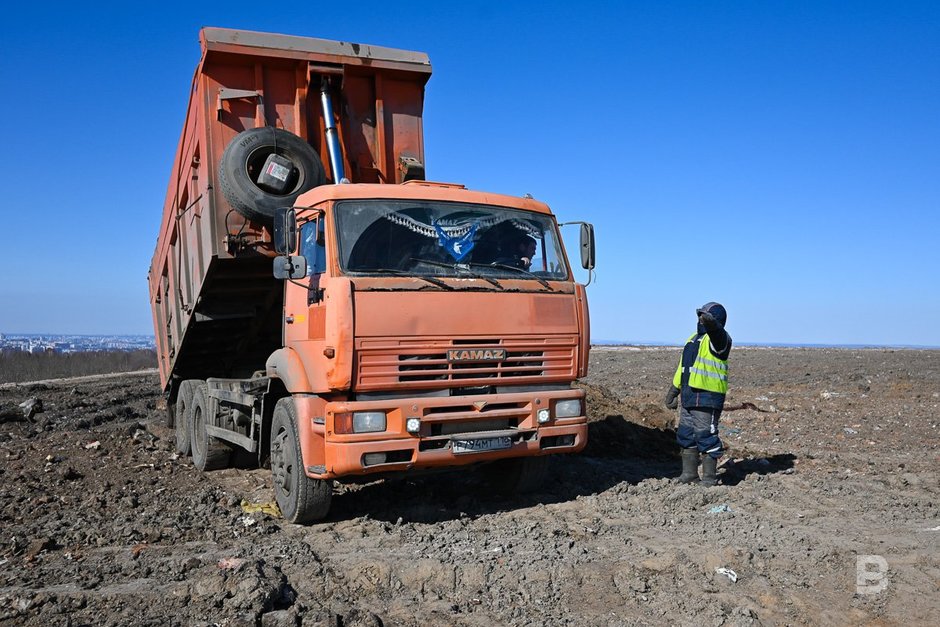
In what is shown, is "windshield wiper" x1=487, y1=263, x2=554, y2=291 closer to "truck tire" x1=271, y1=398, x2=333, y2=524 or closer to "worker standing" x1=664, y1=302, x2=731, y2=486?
"worker standing" x1=664, y1=302, x2=731, y2=486

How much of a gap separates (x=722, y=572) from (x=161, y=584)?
3.14 m

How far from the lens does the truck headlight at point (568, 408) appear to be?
19.4ft

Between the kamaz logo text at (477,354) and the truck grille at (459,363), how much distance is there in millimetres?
14

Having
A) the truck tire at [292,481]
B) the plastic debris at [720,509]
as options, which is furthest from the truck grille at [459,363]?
the plastic debris at [720,509]

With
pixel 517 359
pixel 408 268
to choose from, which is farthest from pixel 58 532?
pixel 517 359

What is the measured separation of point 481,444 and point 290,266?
1.86 metres

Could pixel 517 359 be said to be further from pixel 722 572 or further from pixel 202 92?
pixel 202 92

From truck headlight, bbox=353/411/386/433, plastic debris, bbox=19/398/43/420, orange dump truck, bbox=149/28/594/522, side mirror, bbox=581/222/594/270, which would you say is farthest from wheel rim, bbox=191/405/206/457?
plastic debris, bbox=19/398/43/420

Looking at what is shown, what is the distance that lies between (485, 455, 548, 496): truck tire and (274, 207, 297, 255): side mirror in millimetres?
2517

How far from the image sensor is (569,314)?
19.5 ft

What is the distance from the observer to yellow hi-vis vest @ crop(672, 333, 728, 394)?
6.56 m

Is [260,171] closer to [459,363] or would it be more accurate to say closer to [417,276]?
[417,276]

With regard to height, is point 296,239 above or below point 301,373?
above

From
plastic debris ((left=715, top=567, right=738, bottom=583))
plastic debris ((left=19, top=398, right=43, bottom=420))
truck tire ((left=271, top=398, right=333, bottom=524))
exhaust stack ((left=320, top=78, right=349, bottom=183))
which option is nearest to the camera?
plastic debris ((left=715, top=567, right=738, bottom=583))
